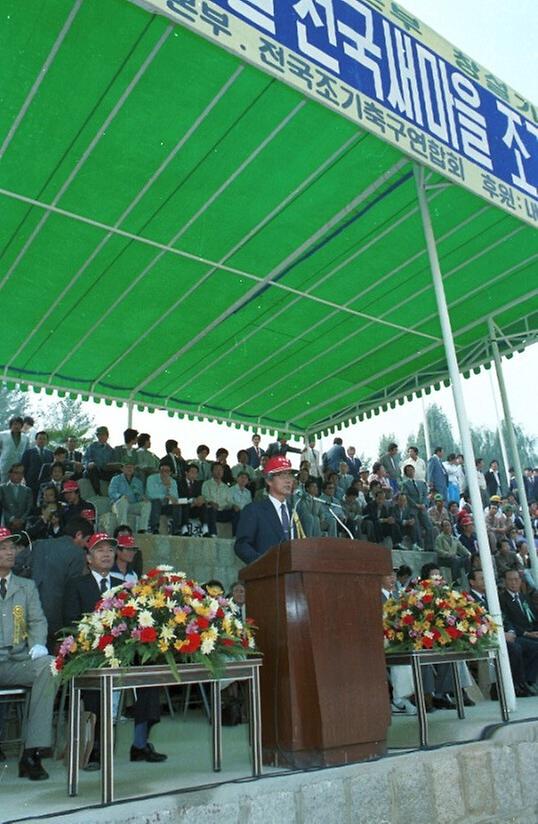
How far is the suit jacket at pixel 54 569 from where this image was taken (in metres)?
6.23

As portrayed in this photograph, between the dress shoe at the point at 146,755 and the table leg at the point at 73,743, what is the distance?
1.03 metres

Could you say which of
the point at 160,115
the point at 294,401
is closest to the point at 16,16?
the point at 160,115

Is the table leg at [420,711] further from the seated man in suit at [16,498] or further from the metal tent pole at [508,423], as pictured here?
the seated man in suit at [16,498]

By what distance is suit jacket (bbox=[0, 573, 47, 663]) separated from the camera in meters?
4.69

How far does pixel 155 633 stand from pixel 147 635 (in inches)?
2.3

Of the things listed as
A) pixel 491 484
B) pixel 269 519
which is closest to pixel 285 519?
pixel 269 519

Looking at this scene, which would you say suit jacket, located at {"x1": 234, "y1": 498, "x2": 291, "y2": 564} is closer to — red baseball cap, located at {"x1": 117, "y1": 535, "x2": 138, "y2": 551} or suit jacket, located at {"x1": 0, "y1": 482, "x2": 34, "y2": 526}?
red baseball cap, located at {"x1": 117, "y1": 535, "x2": 138, "y2": 551}

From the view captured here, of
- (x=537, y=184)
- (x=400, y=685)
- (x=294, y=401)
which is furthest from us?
(x=294, y=401)

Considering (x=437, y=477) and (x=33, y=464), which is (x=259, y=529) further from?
(x=437, y=477)

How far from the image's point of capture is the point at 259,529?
15.6 feet

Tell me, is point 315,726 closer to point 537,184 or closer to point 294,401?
point 537,184

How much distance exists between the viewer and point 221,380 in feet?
37.5

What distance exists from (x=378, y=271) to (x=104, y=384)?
452 centimetres

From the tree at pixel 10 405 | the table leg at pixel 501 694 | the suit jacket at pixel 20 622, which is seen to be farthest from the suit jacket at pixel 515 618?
the tree at pixel 10 405
